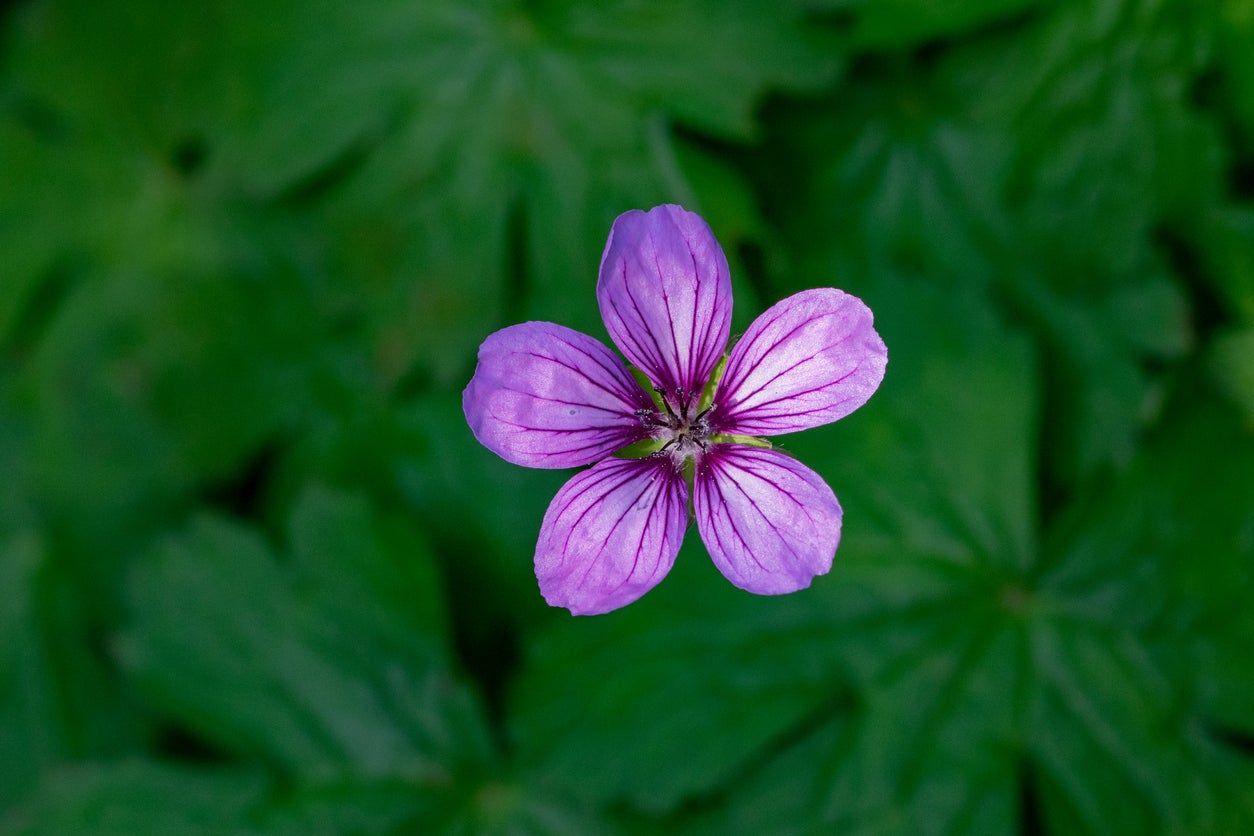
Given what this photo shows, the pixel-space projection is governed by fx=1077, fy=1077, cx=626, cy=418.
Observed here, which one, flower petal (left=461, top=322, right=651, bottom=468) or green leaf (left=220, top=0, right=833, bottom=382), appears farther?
green leaf (left=220, top=0, right=833, bottom=382)

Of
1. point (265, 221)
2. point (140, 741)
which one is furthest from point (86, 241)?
point (140, 741)

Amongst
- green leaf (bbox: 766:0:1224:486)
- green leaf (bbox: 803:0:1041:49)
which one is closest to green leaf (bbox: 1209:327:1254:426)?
green leaf (bbox: 766:0:1224:486)

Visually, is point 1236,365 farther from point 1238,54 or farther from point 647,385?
point 647,385

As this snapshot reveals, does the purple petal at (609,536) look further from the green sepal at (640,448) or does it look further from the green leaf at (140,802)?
the green leaf at (140,802)

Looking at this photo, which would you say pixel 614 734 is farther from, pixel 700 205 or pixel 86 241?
pixel 86 241

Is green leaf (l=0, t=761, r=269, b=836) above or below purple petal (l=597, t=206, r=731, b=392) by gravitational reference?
below

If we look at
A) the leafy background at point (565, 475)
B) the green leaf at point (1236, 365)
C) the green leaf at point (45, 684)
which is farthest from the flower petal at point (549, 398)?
the green leaf at point (45, 684)

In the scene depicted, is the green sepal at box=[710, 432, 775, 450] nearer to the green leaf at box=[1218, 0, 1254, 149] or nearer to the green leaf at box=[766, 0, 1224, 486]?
the green leaf at box=[766, 0, 1224, 486]

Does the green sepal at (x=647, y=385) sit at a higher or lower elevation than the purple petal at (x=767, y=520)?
higher
